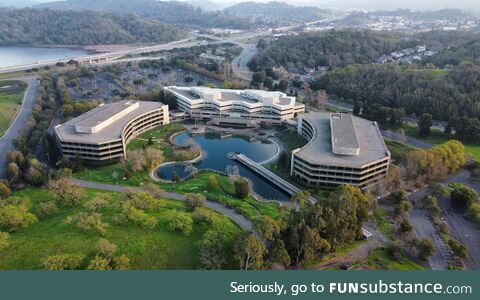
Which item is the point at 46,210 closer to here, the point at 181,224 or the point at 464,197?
the point at 181,224

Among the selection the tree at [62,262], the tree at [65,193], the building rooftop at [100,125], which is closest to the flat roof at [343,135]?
the building rooftop at [100,125]

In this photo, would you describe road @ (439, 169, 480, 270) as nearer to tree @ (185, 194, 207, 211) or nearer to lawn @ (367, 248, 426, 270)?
lawn @ (367, 248, 426, 270)

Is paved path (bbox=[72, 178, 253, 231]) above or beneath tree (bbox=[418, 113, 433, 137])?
beneath

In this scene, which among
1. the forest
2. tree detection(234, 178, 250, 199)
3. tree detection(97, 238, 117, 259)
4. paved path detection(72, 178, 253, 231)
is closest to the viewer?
tree detection(97, 238, 117, 259)

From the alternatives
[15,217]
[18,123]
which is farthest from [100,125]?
[18,123]

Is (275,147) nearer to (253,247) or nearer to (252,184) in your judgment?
(252,184)

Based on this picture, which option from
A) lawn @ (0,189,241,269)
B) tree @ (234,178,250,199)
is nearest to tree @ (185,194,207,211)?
lawn @ (0,189,241,269)

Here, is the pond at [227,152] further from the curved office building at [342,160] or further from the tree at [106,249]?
the tree at [106,249]

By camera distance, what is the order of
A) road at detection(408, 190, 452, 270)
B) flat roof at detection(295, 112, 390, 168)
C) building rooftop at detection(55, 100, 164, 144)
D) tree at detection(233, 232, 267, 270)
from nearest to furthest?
tree at detection(233, 232, 267, 270) → road at detection(408, 190, 452, 270) → flat roof at detection(295, 112, 390, 168) → building rooftop at detection(55, 100, 164, 144)
